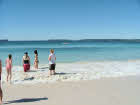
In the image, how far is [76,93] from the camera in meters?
7.21

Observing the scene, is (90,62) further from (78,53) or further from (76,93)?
(78,53)

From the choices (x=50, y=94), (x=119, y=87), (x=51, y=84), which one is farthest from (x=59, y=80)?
(x=119, y=87)

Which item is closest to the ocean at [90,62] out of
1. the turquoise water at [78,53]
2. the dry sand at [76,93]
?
the turquoise water at [78,53]

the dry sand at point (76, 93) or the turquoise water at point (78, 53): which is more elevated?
the dry sand at point (76, 93)

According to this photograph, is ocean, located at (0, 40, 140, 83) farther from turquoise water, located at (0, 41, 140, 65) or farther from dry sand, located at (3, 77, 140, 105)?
dry sand, located at (3, 77, 140, 105)

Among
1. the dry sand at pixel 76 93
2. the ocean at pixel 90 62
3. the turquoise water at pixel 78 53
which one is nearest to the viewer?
the dry sand at pixel 76 93

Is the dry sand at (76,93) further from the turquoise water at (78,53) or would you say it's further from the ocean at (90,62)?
the turquoise water at (78,53)

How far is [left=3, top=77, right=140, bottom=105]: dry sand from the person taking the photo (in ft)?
20.5

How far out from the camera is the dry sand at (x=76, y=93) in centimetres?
626

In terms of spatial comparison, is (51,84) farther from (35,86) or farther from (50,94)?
(50,94)

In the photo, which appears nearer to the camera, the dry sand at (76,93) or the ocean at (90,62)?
the dry sand at (76,93)

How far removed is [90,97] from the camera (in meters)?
6.72

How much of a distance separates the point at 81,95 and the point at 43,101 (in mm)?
1493

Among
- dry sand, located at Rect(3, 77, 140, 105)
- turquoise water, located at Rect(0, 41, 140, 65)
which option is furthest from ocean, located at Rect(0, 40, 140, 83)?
dry sand, located at Rect(3, 77, 140, 105)
